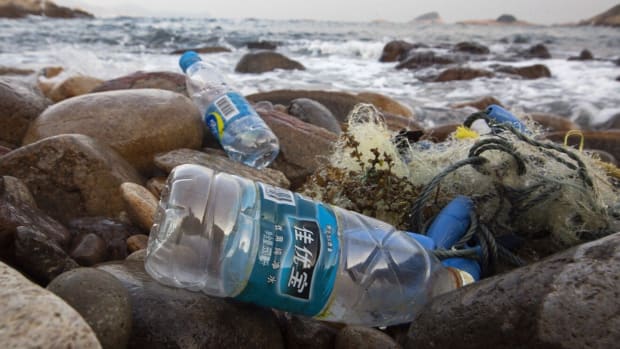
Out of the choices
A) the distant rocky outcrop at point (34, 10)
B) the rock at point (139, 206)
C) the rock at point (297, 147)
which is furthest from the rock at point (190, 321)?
the distant rocky outcrop at point (34, 10)

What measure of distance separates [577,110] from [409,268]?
395 inches

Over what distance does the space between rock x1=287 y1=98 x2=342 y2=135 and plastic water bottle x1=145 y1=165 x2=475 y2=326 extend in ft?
10.1

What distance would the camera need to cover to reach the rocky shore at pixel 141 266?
1.34m

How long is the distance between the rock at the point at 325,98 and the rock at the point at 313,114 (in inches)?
73.1

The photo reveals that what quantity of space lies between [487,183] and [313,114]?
9.27ft

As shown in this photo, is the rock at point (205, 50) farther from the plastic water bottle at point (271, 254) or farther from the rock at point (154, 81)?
the plastic water bottle at point (271, 254)

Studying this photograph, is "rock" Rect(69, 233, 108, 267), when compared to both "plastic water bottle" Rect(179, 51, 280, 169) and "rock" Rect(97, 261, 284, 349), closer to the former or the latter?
"rock" Rect(97, 261, 284, 349)

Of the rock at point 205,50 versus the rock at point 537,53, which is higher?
the rock at point 537,53

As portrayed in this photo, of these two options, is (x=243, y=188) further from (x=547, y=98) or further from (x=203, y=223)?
(x=547, y=98)

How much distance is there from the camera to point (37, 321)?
3.83 feet

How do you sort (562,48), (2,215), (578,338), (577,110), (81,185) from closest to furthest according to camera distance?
(578,338) < (2,215) < (81,185) < (577,110) < (562,48)

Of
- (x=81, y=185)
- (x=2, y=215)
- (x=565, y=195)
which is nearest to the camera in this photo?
(x=2, y=215)

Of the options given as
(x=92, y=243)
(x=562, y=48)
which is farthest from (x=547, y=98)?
(x=562, y=48)

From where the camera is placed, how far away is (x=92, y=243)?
2393 millimetres
